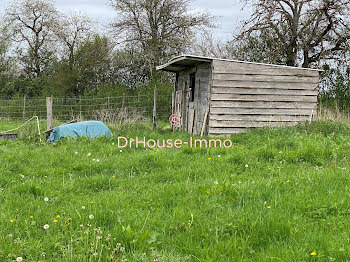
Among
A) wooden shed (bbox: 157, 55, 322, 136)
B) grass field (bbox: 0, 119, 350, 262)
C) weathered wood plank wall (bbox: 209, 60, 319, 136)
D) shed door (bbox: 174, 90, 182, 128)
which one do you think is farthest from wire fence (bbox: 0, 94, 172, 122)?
grass field (bbox: 0, 119, 350, 262)

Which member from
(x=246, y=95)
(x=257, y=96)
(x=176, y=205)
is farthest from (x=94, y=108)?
(x=176, y=205)

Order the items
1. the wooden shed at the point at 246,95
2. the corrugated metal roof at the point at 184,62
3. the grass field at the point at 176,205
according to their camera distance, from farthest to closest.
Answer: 1. the wooden shed at the point at 246,95
2. the corrugated metal roof at the point at 184,62
3. the grass field at the point at 176,205

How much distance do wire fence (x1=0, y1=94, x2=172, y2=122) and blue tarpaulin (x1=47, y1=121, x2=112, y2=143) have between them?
8.91 ft

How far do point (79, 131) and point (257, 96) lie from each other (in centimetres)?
531

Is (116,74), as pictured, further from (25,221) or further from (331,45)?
(25,221)

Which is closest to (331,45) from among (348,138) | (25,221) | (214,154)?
(348,138)

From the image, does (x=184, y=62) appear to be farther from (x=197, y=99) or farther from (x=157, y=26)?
(x=157, y=26)

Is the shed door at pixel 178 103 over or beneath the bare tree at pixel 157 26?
beneath

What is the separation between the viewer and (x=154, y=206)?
371cm

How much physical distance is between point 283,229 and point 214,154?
3.57 metres

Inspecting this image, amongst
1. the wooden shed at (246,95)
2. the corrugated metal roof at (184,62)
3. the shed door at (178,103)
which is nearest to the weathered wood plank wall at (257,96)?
the wooden shed at (246,95)

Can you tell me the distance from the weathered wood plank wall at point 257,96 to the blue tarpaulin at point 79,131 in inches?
124

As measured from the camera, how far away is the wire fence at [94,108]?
13209 millimetres

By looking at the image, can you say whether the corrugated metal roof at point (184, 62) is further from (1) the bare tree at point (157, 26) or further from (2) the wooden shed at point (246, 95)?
(1) the bare tree at point (157, 26)
